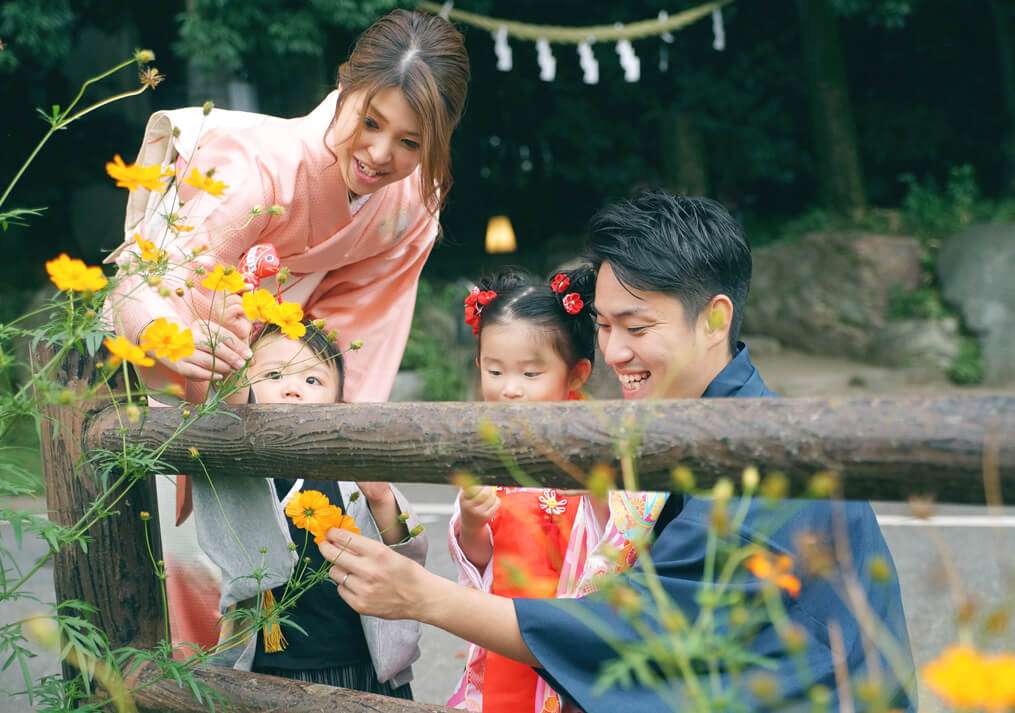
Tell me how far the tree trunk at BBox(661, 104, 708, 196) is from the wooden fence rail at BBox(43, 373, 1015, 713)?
958 centimetres

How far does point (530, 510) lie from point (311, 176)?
779 millimetres

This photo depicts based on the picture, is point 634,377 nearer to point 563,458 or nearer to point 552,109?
point 563,458

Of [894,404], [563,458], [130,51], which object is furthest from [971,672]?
[130,51]

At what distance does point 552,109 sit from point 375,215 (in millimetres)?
9535

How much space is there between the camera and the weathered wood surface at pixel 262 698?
1.59 meters

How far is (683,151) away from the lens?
10.9 metres

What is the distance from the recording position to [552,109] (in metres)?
11.6

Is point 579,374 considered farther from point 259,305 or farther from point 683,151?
point 683,151

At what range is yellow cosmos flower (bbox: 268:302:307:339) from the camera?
142 cm

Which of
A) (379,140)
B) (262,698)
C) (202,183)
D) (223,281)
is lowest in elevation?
(262,698)

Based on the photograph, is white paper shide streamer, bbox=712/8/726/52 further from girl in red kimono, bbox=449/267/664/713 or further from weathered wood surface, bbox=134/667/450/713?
weathered wood surface, bbox=134/667/450/713

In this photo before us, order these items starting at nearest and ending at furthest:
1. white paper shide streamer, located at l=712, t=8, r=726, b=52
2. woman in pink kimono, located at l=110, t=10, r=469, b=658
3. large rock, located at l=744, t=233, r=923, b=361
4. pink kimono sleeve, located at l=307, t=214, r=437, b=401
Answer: woman in pink kimono, located at l=110, t=10, r=469, b=658, pink kimono sleeve, located at l=307, t=214, r=437, b=401, large rock, located at l=744, t=233, r=923, b=361, white paper shide streamer, located at l=712, t=8, r=726, b=52

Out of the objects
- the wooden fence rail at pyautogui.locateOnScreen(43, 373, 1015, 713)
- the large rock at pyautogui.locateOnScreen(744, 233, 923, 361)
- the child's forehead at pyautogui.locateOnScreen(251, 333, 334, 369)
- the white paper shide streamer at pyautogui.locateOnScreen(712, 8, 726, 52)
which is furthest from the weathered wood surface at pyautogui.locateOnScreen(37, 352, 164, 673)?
the white paper shide streamer at pyautogui.locateOnScreen(712, 8, 726, 52)

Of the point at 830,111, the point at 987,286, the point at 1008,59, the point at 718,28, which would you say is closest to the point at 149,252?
the point at 987,286
